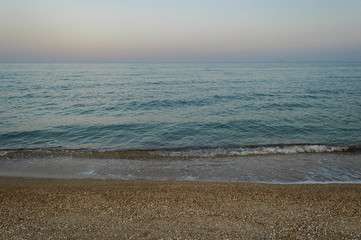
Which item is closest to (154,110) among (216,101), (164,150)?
(216,101)

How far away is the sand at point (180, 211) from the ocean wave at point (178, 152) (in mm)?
3477

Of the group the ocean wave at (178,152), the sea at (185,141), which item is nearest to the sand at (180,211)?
the sea at (185,141)

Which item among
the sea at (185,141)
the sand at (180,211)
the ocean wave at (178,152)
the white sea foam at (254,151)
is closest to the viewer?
the sand at (180,211)

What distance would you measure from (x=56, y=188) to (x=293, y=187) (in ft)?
28.7

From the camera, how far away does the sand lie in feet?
15.1

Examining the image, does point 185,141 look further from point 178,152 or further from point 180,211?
point 180,211

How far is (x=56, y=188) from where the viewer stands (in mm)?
7496

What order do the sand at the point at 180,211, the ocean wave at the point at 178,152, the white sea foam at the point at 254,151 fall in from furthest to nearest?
the white sea foam at the point at 254,151 → the ocean wave at the point at 178,152 → the sand at the point at 180,211

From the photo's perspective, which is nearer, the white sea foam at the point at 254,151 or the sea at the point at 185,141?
the sea at the point at 185,141

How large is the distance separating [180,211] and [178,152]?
20.5 feet

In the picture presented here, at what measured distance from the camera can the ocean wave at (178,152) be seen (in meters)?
11.2

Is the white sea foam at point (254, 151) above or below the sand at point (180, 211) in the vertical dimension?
below

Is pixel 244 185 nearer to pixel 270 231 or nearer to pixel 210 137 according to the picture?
pixel 270 231

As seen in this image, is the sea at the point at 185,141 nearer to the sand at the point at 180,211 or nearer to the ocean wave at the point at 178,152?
the ocean wave at the point at 178,152
